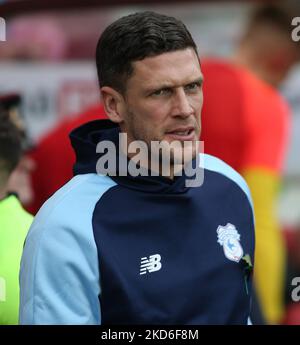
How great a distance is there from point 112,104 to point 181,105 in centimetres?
20

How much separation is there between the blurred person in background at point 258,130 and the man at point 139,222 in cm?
229

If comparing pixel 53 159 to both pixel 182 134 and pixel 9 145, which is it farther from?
pixel 182 134

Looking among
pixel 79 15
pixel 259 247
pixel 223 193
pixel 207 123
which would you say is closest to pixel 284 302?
pixel 259 247

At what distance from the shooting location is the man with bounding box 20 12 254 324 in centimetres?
274

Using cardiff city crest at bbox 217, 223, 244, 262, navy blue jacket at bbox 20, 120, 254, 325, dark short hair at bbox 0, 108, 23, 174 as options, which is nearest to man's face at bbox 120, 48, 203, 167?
navy blue jacket at bbox 20, 120, 254, 325

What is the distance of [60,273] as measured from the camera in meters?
2.72

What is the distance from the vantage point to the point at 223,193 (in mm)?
3088

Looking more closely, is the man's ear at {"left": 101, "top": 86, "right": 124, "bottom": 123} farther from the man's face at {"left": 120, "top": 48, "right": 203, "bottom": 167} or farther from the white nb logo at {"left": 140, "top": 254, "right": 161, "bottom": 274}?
the white nb logo at {"left": 140, "top": 254, "right": 161, "bottom": 274}

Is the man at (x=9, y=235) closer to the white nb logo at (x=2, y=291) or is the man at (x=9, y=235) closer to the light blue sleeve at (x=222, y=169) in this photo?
the white nb logo at (x=2, y=291)

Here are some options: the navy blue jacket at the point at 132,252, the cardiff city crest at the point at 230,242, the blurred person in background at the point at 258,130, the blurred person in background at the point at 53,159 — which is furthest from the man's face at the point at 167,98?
the blurred person in background at the point at 258,130

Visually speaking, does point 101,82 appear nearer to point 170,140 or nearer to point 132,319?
point 170,140

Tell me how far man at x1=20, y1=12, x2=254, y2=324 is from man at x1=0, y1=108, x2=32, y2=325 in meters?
0.38

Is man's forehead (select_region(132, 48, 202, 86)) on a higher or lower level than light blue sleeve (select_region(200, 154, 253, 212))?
higher

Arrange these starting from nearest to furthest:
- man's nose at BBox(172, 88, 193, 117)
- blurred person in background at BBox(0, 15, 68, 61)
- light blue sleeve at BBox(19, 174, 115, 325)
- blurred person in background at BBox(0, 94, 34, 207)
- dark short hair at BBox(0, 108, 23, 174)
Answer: light blue sleeve at BBox(19, 174, 115, 325) → man's nose at BBox(172, 88, 193, 117) → dark short hair at BBox(0, 108, 23, 174) → blurred person in background at BBox(0, 94, 34, 207) → blurred person in background at BBox(0, 15, 68, 61)
